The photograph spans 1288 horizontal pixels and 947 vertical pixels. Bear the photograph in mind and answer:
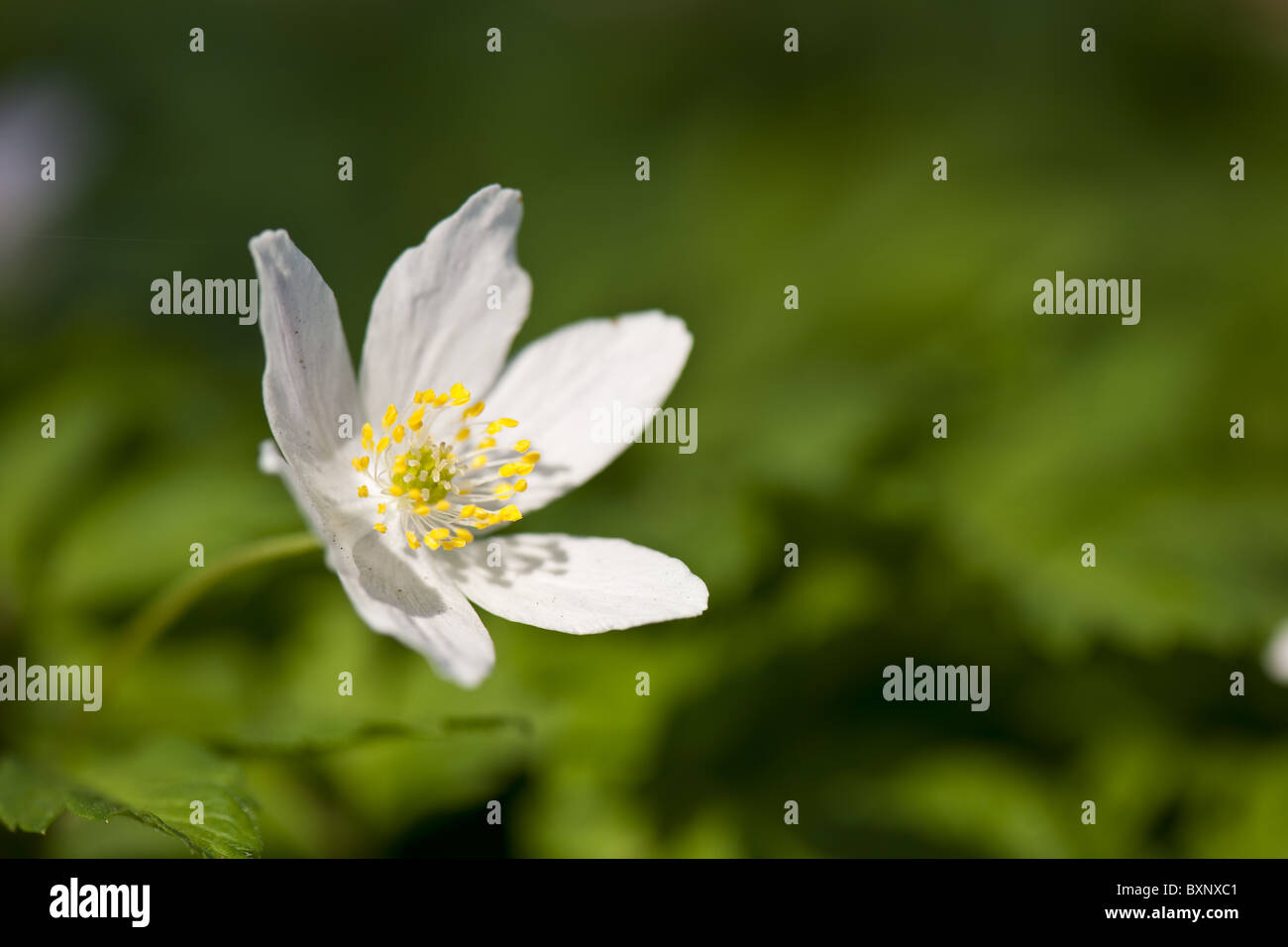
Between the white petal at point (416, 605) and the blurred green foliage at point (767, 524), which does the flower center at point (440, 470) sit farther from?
the blurred green foliage at point (767, 524)

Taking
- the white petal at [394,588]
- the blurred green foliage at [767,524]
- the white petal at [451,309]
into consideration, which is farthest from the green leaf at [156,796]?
the white petal at [451,309]

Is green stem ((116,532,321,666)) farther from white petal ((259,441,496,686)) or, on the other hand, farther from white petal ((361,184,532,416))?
white petal ((361,184,532,416))

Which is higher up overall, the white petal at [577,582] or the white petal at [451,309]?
the white petal at [451,309]

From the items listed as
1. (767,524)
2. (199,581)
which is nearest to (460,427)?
(199,581)

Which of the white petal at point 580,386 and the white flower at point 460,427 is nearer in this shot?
the white flower at point 460,427

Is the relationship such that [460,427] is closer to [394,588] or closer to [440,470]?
[440,470]
